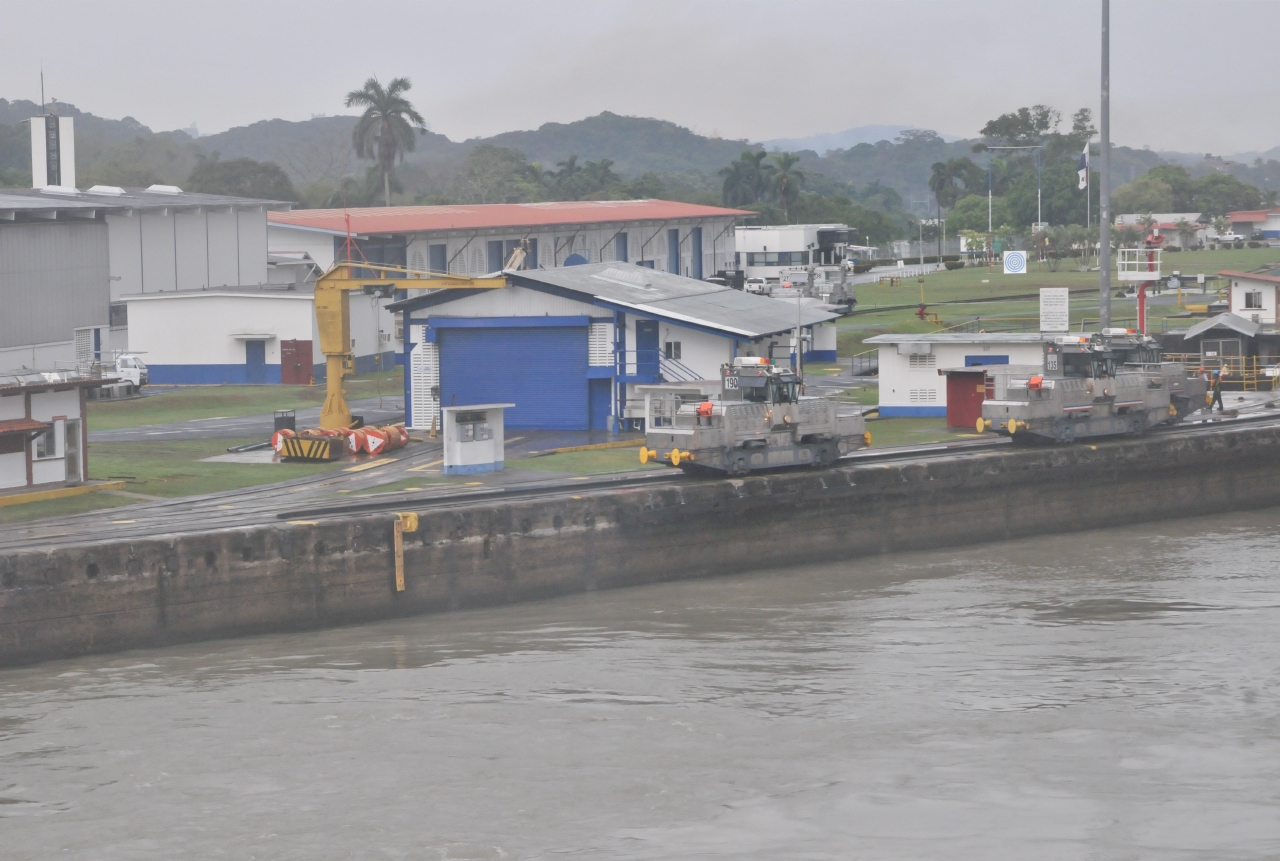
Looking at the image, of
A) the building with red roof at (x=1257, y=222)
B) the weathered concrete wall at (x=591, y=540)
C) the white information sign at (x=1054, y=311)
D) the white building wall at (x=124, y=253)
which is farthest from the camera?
the building with red roof at (x=1257, y=222)

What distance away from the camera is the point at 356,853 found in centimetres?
1884

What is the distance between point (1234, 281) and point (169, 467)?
45.8 meters

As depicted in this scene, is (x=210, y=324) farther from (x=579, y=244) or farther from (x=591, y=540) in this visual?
(x=591, y=540)

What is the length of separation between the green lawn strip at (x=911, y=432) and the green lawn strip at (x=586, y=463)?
23.1 ft

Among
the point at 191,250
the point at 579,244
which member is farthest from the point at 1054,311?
the point at 579,244

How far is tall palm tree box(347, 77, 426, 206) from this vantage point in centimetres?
14838

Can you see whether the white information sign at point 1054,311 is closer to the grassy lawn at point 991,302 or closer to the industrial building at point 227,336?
the grassy lawn at point 991,302

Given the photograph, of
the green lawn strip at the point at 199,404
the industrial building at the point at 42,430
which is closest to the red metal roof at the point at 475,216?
the green lawn strip at the point at 199,404

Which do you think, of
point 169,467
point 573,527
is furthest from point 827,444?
point 169,467

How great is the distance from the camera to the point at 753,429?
121ft

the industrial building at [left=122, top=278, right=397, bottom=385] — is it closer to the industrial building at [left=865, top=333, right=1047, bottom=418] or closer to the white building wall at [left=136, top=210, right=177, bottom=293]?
the white building wall at [left=136, top=210, right=177, bottom=293]

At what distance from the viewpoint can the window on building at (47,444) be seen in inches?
1403

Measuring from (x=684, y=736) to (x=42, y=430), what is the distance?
19214mm

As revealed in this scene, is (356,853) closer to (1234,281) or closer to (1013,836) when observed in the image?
(1013,836)
